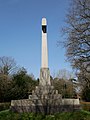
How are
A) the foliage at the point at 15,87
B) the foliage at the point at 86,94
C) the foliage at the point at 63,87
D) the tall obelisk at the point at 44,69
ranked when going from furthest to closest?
the foliage at the point at 63,87, the foliage at the point at 86,94, the foliage at the point at 15,87, the tall obelisk at the point at 44,69

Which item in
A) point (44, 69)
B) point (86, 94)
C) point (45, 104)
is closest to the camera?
point (45, 104)

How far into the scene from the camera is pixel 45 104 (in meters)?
18.3

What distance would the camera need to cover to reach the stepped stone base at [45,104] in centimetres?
1817

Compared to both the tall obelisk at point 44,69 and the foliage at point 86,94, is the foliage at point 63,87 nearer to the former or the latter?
the foliage at point 86,94

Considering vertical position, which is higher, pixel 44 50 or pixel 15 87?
pixel 44 50

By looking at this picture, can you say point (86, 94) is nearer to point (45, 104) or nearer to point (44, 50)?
point (44, 50)

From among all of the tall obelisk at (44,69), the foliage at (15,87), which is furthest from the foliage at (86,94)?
the tall obelisk at (44,69)

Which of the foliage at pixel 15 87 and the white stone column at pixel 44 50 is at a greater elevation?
the white stone column at pixel 44 50

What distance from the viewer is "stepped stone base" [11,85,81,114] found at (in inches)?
715

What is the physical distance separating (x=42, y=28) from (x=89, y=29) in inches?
230

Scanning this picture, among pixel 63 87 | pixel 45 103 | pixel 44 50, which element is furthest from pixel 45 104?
pixel 63 87

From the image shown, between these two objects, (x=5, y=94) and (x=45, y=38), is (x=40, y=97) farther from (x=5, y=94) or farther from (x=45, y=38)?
(x=5, y=94)

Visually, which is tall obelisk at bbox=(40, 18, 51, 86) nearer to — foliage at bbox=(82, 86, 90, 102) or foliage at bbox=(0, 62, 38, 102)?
foliage at bbox=(0, 62, 38, 102)

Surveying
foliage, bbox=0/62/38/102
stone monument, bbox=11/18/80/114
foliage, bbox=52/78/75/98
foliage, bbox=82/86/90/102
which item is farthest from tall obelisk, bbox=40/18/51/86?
foliage, bbox=52/78/75/98
